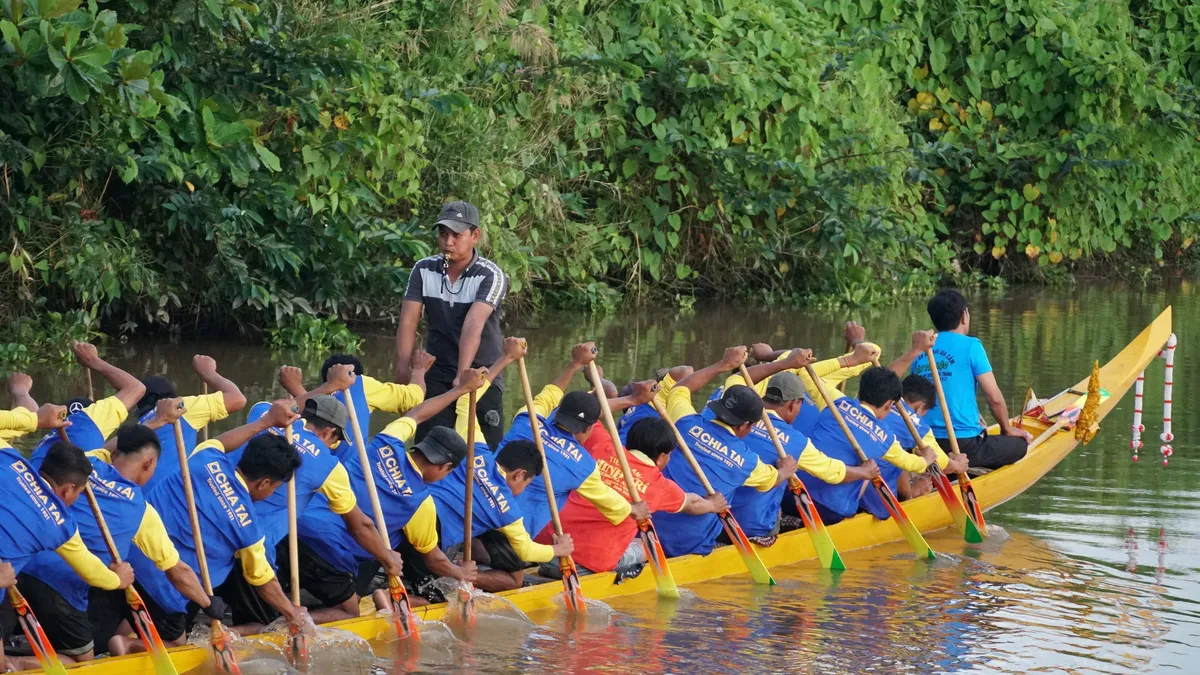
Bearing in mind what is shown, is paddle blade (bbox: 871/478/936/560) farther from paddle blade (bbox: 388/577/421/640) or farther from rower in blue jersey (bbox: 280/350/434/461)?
paddle blade (bbox: 388/577/421/640)

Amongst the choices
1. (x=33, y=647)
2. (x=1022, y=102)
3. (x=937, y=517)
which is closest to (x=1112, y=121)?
(x=1022, y=102)

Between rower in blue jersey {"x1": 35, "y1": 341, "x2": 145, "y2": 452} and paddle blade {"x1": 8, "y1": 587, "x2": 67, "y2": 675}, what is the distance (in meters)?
0.75

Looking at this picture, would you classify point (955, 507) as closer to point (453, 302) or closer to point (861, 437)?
point (861, 437)

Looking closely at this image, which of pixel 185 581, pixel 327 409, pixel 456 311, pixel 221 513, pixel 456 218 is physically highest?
pixel 456 218

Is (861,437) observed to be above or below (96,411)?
below

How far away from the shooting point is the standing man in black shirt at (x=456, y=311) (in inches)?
324

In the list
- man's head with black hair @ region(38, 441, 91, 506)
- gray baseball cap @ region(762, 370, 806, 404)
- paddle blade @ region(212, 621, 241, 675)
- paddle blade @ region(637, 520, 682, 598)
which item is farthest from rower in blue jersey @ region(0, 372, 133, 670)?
gray baseball cap @ region(762, 370, 806, 404)

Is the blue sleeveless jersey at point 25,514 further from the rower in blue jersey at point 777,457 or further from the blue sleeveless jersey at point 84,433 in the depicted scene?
the rower in blue jersey at point 777,457

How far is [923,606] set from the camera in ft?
27.5

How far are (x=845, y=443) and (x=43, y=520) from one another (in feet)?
15.7

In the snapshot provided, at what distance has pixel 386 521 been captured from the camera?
283 inches

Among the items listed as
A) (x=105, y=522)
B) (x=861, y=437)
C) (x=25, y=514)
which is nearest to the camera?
(x=25, y=514)

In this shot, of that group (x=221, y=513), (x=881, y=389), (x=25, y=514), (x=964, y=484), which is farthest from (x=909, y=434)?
(x=25, y=514)

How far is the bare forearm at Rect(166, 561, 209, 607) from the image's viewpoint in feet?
20.7
